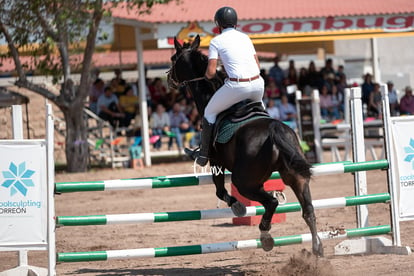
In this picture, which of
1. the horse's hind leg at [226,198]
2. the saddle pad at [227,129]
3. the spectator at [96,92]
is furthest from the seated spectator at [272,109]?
the saddle pad at [227,129]

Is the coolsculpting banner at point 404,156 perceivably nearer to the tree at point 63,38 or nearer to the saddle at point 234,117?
the saddle at point 234,117

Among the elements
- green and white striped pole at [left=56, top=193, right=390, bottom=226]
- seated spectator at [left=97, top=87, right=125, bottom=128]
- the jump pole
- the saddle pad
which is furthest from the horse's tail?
seated spectator at [left=97, top=87, right=125, bottom=128]

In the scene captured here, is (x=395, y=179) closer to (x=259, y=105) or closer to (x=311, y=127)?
(x=259, y=105)

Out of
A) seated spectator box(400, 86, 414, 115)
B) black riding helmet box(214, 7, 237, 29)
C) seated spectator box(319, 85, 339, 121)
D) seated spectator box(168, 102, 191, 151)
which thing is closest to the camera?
black riding helmet box(214, 7, 237, 29)

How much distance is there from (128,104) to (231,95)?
13771mm

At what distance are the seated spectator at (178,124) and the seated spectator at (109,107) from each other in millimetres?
1387

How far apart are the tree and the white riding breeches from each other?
10.3 metres

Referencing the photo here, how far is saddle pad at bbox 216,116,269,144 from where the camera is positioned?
23.6 ft

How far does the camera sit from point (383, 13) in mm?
21188

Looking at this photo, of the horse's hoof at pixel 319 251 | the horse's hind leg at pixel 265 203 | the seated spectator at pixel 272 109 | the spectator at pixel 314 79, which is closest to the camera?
the horse's hoof at pixel 319 251

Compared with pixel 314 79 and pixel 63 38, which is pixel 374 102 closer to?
pixel 314 79

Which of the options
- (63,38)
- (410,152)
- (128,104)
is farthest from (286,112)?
(410,152)

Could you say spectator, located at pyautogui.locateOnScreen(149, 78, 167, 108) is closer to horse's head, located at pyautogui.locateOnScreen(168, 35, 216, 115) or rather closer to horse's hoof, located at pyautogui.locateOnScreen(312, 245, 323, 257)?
horse's head, located at pyautogui.locateOnScreen(168, 35, 216, 115)

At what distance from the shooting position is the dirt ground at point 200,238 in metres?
7.48
